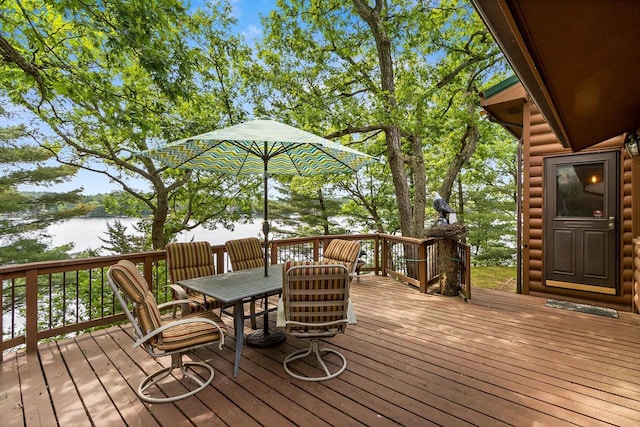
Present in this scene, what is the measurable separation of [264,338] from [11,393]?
210cm

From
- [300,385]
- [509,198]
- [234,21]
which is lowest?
[300,385]

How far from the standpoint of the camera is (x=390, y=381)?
2.54 m

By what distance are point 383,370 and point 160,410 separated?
1.83 m

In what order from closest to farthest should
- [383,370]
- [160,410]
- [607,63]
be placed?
[607,63] < [160,410] < [383,370]

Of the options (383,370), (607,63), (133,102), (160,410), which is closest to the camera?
(607,63)

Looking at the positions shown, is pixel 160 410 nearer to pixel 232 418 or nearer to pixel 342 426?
pixel 232 418

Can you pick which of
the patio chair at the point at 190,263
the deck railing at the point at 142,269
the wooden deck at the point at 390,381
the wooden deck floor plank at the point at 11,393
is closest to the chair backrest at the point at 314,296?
the wooden deck at the point at 390,381

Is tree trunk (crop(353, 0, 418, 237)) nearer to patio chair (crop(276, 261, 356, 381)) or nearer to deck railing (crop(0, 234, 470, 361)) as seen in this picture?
deck railing (crop(0, 234, 470, 361))

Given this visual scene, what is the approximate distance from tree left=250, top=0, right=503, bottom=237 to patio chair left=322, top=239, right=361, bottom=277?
3484mm

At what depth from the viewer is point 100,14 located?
362 centimetres

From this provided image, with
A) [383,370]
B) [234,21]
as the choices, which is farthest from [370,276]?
[234,21]

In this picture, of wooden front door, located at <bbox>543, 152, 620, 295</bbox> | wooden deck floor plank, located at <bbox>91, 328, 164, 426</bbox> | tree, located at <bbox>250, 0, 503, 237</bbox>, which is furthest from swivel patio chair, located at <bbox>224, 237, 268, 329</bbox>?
wooden front door, located at <bbox>543, 152, 620, 295</bbox>

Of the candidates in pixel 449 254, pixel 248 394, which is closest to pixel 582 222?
pixel 449 254

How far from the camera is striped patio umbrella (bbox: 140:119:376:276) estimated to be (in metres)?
2.89
